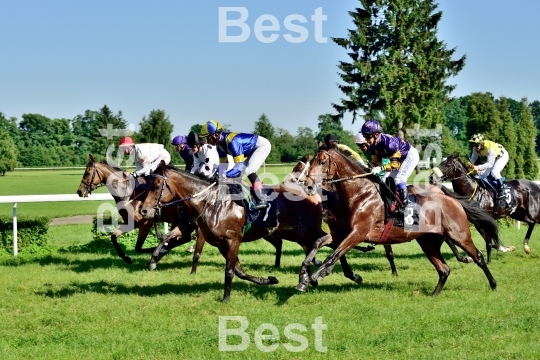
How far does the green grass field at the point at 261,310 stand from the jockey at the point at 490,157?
1318 millimetres

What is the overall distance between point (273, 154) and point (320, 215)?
44.7 metres

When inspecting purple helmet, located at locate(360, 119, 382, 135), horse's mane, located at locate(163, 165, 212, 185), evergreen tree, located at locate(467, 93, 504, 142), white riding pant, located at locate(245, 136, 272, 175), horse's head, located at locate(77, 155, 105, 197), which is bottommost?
horse's head, located at locate(77, 155, 105, 197)

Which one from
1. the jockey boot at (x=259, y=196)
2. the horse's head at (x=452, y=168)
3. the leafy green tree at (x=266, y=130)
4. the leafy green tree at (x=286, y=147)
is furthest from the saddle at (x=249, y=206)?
the leafy green tree at (x=286, y=147)

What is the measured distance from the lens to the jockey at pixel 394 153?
7766mm

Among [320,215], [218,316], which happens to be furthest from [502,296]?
[218,316]

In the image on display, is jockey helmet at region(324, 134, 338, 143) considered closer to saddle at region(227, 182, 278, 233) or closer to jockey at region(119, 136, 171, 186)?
saddle at region(227, 182, 278, 233)

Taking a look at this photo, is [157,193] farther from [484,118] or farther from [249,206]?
[484,118]

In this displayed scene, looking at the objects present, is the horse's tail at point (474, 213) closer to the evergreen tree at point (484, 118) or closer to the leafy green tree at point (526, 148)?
the leafy green tree at point (526, 148)

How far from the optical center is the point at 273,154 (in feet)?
176

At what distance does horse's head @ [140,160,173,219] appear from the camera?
7379 mm

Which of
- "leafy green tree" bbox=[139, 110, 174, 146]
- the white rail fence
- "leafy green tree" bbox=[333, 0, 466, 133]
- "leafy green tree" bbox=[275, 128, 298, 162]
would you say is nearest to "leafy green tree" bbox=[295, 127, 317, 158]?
"leafy green tree" bbox=[275, 128, 298, 162]

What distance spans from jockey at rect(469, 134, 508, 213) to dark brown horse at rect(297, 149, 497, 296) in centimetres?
292

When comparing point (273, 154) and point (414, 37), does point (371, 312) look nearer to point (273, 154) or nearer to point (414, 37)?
point (414, 37)

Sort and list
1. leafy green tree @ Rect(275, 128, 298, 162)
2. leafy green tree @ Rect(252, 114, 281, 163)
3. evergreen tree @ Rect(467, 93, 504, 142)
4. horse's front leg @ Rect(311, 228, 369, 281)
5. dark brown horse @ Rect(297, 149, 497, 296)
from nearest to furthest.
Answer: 1. horse's front leg @ Rect(311, 228, 369, 281)
2. dark brown horse @ Rect(297, 149, 497, 296)
3. evergreen tree @ Rect(467, 93, 504, 142)
4. leafy green tree @ Rect(252, 114, 281, 163)
5. leafy green tree @ Rect(275, 128, 298, 162)
